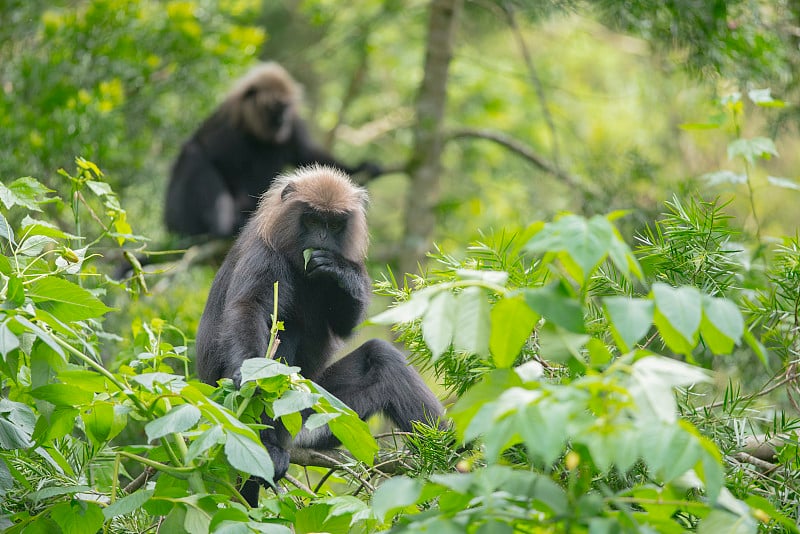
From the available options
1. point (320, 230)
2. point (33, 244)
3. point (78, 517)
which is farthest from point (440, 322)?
point (320, 230)

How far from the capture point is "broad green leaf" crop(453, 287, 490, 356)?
1.47m

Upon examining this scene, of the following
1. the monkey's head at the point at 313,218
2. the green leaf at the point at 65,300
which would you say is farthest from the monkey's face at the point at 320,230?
the green leaf at the point at 65,300

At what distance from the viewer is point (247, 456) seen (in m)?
1.73

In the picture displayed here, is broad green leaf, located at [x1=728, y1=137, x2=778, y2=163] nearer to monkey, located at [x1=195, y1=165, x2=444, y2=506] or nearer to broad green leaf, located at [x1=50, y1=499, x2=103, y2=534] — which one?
monkey, located at [x1=195, y1=165, x2=444, y2=506]

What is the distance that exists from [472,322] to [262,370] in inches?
25.7

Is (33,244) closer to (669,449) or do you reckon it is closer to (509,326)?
(509,326)

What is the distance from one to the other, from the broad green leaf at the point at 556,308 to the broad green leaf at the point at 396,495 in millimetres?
366

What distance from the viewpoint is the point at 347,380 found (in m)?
3.47

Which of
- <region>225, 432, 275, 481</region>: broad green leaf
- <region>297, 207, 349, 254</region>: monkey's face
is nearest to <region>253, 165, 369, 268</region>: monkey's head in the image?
<region>297, 207, 349, 254</region>: monkey's face

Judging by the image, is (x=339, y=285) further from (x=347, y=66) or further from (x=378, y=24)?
(x=347, y=66)

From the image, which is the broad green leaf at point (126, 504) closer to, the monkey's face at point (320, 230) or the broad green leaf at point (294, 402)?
the broad green leaf at point (294, 402)

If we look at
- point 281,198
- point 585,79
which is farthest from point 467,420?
point 585,79

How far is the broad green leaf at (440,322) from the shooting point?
1413 millimetres

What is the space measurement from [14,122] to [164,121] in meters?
1.65
